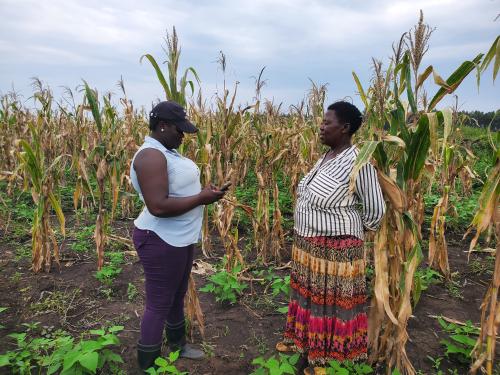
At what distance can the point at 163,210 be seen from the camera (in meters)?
2.01

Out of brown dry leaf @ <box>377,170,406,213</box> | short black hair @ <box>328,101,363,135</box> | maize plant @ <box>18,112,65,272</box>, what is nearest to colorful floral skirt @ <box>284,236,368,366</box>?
brown dry leaf @ <box>377,170,406,213</box>

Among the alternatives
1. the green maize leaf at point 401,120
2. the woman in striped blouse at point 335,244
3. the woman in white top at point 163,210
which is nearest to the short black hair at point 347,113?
the woman in striped blouse at point 335,244

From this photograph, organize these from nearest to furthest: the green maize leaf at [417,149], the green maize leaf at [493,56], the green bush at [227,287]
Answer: the green maize leaf at [493,56] → the green maize leaf at [417,149] → the green bush at [227,287]

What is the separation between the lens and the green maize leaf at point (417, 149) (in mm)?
1915

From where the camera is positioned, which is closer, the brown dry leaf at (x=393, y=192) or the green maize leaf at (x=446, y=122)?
the green maize leaf at (x=446, y=122)

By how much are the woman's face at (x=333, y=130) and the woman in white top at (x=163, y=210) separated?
0.73 m

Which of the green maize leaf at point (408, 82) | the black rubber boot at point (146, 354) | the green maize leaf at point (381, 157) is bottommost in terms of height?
the black rubber boot at point (146, 354)

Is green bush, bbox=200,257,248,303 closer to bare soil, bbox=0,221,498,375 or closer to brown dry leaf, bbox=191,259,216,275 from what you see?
bare soil, bbox=0,221,498,375

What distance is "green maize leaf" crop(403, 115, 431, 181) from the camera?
192 centimetres

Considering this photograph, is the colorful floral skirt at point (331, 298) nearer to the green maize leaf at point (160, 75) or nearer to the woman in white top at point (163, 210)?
the woman in white top at point (163, 210)

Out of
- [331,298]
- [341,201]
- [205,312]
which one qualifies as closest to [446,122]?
[341,201]

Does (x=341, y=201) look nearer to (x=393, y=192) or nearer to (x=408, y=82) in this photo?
(x=393, y=192)

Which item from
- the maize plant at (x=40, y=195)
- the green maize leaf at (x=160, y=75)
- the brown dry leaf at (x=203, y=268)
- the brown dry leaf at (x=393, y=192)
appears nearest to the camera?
the brown dry leaf at (x=393, y=192)

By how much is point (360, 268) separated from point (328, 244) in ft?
0.88
